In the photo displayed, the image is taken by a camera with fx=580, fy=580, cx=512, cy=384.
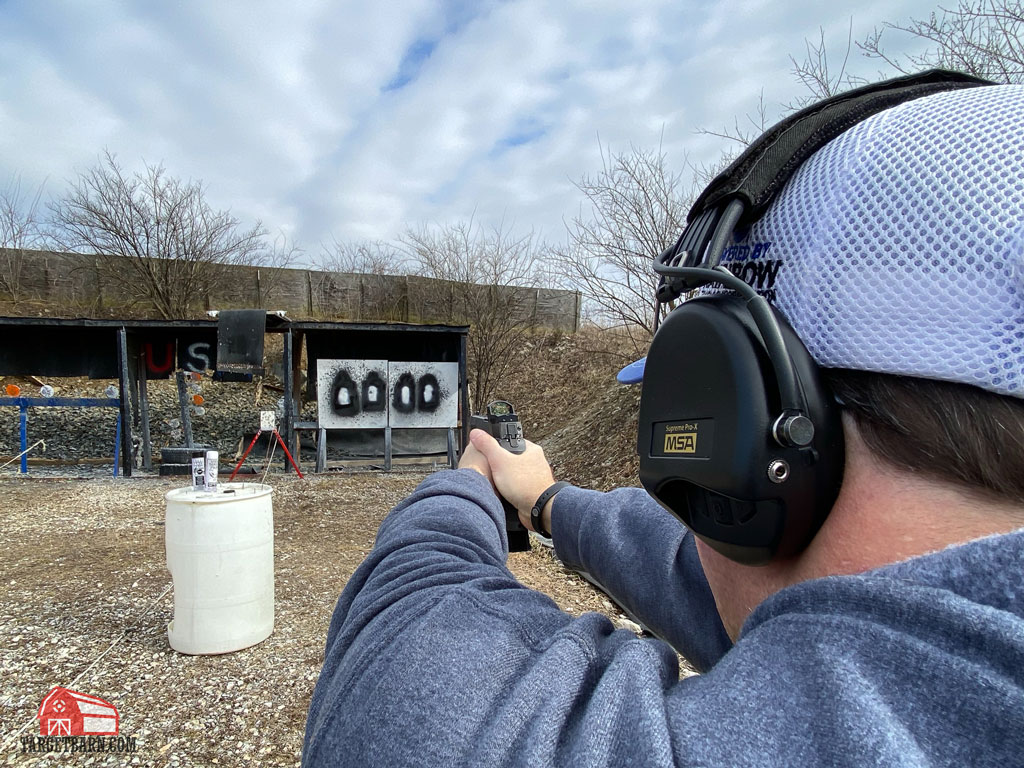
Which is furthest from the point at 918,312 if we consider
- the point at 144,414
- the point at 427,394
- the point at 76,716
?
the point at 144,414

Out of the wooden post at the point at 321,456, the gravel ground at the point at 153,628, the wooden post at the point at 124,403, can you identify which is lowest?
the gravel ground at the point at 153,628

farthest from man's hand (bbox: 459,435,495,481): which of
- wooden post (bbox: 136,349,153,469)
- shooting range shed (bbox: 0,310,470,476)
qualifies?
wooden post (bbox: 136,349,153,469)

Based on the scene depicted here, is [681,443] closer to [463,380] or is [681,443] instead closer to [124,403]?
[463,380]

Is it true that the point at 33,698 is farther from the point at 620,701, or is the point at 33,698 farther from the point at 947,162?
the point at 947,162

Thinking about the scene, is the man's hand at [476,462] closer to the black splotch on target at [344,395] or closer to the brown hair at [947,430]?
the brown hair at [947,430]

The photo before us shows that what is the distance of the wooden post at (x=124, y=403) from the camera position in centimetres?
949

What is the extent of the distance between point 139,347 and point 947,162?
40.9 ft

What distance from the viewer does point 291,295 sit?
Result: 1838 cm

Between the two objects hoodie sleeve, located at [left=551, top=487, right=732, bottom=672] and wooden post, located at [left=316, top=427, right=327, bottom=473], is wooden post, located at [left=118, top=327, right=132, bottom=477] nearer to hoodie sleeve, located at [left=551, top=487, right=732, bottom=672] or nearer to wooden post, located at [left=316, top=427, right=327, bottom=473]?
wooden post, located at [left=316, top=427, right=327, bottom=473]

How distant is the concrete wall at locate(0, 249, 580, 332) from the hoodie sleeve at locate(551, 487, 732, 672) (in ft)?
46.0

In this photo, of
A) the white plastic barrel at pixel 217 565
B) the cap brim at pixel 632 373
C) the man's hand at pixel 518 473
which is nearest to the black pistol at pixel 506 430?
the man's hand at pixel 518 473

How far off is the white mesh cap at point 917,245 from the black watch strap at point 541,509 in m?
0.97

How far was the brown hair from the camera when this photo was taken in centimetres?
47

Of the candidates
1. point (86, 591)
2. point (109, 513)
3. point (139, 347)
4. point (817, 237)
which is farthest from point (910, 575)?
point (139, 347)
